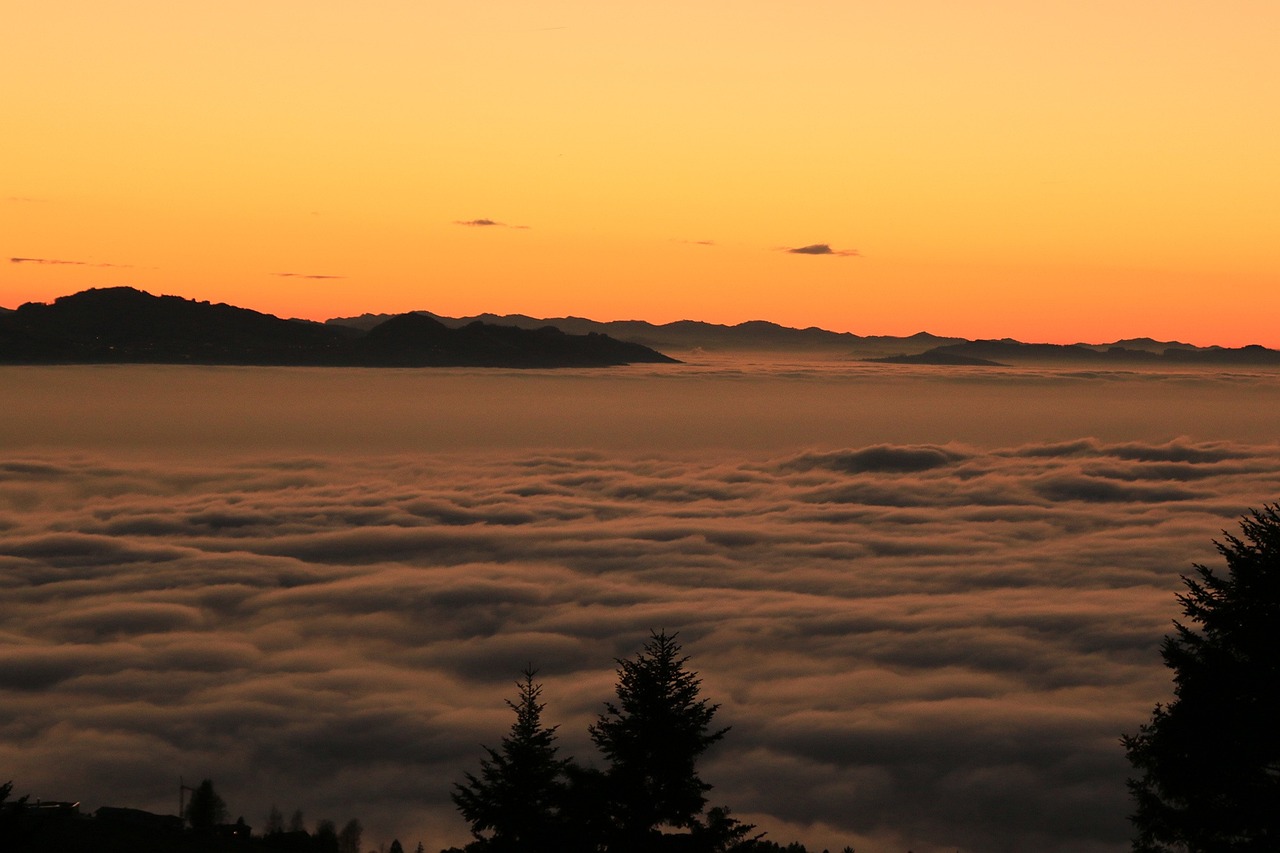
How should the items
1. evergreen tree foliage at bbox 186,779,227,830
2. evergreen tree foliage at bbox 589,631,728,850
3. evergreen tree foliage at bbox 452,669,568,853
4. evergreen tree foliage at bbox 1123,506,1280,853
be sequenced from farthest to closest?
evergreen tree foliage at bbox 186,779,227,830 < evergreen tree foliage at bbox 452,669,568,853 < evergreen tree foliage at bbox 589,631,728,850 < evergreen tree foliage at bbox 1123,506,1280,853

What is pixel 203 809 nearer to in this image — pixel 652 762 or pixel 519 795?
pixel 519 795

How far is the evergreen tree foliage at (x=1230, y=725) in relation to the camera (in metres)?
22.0

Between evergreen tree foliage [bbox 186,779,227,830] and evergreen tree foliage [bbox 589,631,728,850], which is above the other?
evergreen tree foliage [bbox 589,631,728,850]

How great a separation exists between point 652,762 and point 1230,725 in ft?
41.0

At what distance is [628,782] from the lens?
2873 centimetres

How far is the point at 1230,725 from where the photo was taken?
→ 22.4 metres

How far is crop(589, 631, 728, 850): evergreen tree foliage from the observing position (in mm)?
28641

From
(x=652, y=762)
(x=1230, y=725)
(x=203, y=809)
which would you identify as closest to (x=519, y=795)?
(x=652, y=762)

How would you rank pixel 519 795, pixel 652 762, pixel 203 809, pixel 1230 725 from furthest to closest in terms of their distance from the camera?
pixel 203 809 < pixel 519 795 < pixel 652 762 < pixel 1230 725

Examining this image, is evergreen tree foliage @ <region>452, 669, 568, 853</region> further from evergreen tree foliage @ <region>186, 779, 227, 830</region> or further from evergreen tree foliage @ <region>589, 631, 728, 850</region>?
evergreen tree foliage @ <region>186, 779, 227, 830</region>

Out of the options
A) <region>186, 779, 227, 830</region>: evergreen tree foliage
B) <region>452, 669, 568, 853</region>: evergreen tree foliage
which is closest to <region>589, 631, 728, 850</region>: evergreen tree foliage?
<region>452, 669, 568, 853</region>: evergreen tree foliage

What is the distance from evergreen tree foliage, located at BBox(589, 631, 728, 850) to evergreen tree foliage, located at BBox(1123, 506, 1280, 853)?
33.2ft

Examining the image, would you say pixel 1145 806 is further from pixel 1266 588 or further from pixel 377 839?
pixel 377 839

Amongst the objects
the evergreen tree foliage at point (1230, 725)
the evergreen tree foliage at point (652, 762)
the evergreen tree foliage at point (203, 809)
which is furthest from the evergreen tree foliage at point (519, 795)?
the evergreen tree foliage at point (203, 809)
